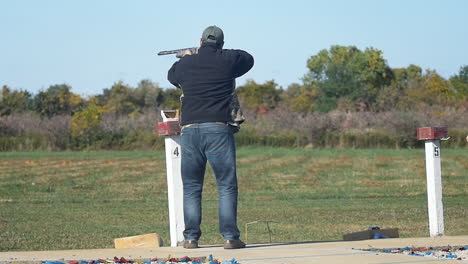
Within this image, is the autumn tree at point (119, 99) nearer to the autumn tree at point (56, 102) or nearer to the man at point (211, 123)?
the autumn tree at point (56, 102)

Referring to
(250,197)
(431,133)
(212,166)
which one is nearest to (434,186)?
(431,133)

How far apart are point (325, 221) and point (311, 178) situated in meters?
14.7

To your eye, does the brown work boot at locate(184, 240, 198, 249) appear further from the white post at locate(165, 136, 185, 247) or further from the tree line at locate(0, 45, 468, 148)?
the tree line at locate(0, 45, 468, 148)

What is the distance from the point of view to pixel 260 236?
50.4 ft

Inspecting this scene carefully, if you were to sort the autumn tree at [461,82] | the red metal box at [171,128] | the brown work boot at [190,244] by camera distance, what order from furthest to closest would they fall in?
the autumn tree at [461,82] → the red metal box at [171,128] → the brown work boot at [190,244]

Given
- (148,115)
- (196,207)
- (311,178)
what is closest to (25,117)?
(148,115)

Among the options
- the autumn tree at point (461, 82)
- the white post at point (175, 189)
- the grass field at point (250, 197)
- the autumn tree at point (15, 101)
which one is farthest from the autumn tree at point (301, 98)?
the white post at point (175, 189)

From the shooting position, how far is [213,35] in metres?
9.88

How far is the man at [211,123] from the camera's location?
31.9 ft

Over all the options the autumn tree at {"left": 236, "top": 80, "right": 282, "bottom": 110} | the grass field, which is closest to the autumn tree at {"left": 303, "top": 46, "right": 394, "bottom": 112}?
the autumn tree at {"left": 236, "top": 80, "right": 282, "bottom": 110}

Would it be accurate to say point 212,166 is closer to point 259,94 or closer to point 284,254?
point 284,254

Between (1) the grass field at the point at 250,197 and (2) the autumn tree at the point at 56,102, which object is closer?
(1) the grass field at the point at 250,197

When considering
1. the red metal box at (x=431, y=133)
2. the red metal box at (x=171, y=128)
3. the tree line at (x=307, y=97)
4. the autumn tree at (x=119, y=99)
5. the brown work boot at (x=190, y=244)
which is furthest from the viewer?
the autumn tree at (x=119, y=99)

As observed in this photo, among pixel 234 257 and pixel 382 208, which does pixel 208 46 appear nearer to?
pixel 234 257
